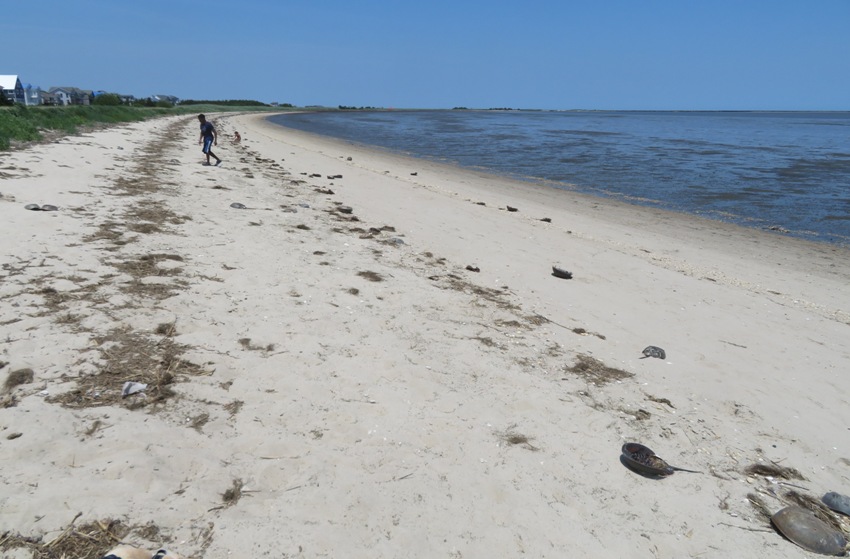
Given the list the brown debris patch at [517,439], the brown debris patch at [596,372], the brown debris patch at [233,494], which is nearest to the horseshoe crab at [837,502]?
the brown debris patch at [596,372]

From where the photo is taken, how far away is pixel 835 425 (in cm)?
487

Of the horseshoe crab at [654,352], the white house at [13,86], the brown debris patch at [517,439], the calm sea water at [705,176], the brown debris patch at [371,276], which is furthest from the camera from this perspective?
the white house at [13,86]

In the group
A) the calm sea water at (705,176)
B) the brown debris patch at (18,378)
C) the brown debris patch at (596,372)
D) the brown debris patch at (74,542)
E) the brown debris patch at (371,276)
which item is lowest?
the brown debris patch at (596,372)

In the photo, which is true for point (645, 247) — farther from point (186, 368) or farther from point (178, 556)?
point (178, 556)

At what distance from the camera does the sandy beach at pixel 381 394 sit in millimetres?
3076

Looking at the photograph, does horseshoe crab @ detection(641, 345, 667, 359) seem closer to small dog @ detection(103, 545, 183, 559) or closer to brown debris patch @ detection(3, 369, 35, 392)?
small dog @ detection(103, 545, 183, 559)

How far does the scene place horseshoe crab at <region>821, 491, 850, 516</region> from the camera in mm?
3688

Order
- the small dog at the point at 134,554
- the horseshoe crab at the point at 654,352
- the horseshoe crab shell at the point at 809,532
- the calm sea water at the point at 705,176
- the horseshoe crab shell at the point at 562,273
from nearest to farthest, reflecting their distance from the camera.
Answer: the small dog at the point at 134,554 → the horseshoe crab shell at the point at 809,532 → the horseshoe crab at the point at 654,352 → the horseshoe crab shell at the point at 562,273 → the calm sea water at the point at 705,176

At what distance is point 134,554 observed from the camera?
2521mm

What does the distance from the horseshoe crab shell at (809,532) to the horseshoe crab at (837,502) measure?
Answer: 0.26 metres

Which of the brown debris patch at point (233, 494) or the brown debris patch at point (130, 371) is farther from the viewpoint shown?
the brown debris patch at point (130, 371)

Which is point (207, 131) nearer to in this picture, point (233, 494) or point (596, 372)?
point (596, 372)

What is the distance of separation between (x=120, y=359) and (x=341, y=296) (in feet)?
8.35

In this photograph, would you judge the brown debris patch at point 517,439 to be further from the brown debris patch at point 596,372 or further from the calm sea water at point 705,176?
the calm sea water at point 705,176
